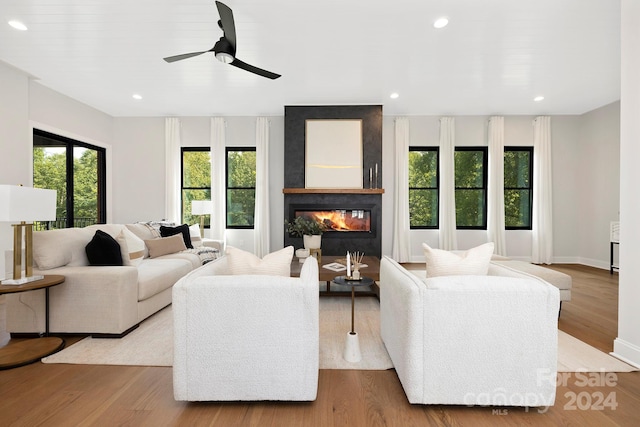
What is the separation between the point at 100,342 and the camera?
98.0 inches

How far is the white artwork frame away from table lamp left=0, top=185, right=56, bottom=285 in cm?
390

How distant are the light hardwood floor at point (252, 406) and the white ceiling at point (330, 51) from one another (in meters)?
3.11

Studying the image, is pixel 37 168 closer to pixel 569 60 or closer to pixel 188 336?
pixel 188 336

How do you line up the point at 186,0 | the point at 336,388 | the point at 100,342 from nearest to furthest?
1. the point at 336,388
2. the point at 100,342
3. the point at 186,0

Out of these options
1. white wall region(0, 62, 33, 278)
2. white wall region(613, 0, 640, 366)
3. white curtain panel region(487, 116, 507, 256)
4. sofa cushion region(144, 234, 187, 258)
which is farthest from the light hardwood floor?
white curtain panel region(487, 116, 507, 256)

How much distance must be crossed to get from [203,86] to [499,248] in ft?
20.0

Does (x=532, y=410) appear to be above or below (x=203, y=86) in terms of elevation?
below

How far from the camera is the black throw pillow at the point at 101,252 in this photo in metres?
2.84

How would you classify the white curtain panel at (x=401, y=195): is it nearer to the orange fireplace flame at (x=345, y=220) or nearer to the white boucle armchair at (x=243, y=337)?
the orange fireplace flame at (x=345, y=220)

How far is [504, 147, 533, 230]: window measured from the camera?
6.24 m

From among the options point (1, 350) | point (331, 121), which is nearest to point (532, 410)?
point (1, 350)

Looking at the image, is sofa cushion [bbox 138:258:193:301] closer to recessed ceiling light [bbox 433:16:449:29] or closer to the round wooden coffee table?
the round wooden coffee table

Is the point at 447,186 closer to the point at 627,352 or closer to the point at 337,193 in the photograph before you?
the point at 337,193

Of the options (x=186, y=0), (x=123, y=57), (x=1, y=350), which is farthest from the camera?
(x=123, y=57)
